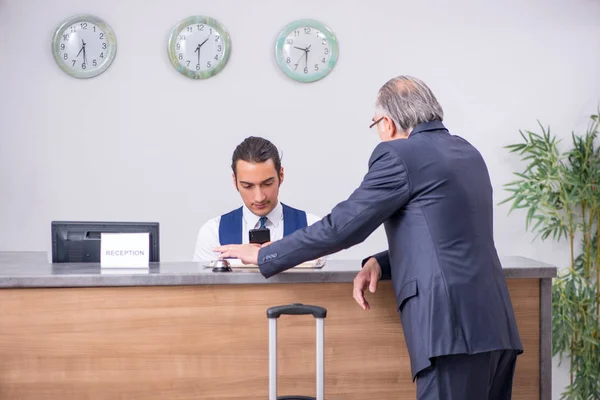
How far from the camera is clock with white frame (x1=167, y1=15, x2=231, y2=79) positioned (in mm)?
4551

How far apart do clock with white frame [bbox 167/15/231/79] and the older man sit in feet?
8.55

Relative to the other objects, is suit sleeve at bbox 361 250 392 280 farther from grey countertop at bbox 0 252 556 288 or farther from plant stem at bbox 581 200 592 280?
plant stem at bbox 581 200 592 280

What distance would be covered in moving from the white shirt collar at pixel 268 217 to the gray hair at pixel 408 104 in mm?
1214

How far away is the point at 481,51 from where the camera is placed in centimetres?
480

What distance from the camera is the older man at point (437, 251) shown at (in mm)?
2057

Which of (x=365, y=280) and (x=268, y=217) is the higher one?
(x=268, y=217)

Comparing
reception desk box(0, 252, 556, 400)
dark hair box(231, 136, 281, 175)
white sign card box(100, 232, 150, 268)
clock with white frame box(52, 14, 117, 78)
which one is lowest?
reception desk box(0, 252, 556, 400)

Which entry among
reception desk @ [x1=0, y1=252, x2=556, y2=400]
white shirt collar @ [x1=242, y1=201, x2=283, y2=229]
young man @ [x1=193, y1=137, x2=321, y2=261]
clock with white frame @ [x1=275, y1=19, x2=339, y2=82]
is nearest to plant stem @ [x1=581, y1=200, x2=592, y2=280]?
clock with white frame @ [x1=275, y1=19, x2=339, y2=82]

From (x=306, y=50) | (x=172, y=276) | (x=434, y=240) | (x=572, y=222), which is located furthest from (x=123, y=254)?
(x=572, y=222)

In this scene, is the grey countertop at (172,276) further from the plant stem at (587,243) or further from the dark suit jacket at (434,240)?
the plant stem at (587,243)

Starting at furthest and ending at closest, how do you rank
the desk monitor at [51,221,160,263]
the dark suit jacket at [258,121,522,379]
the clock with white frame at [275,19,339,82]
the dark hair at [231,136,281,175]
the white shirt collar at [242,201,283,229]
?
the clock with white frame at [275,19,339,82], the white shirt collar at [242,201,283,229], the dark hair at [231,136,281,175], the desk monitor at [51,221,160,263], the dark suit jacket at [258,121,522,379]

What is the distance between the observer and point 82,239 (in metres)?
2.77

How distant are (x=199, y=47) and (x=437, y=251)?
2910 millimetres

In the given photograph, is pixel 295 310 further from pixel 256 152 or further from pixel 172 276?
pixel 256 152
